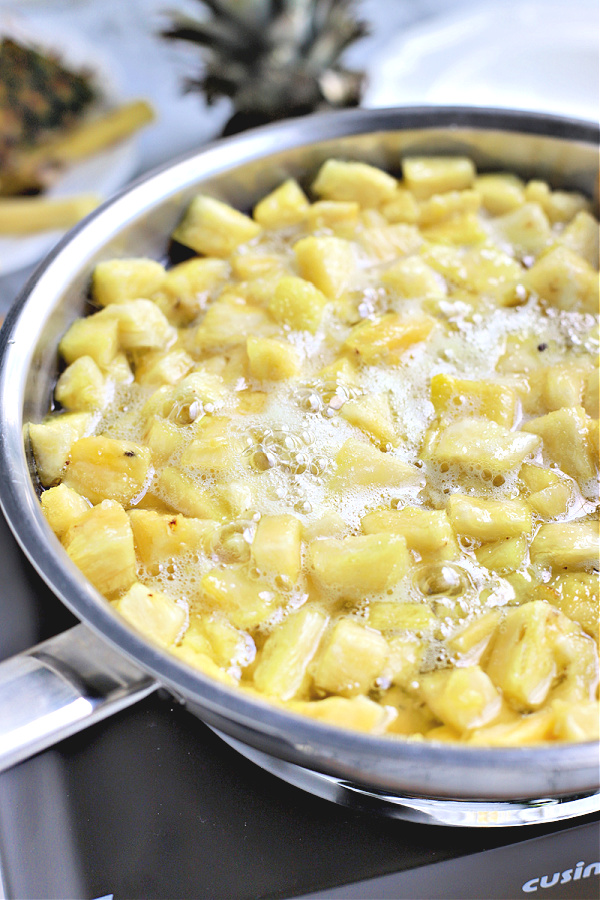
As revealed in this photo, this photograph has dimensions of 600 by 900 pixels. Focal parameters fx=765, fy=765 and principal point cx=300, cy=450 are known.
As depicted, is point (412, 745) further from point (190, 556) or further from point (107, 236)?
point (107, 236)

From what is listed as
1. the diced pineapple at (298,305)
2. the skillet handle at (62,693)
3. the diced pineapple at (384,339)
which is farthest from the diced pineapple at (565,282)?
the skillet handle at (62,693)

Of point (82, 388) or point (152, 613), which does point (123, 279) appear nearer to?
point (82, 388)

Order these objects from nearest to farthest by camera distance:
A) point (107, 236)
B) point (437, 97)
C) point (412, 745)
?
point (412, 745) < point (107, 236) < point (437, 97)

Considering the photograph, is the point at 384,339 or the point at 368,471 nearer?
the point at 368,471

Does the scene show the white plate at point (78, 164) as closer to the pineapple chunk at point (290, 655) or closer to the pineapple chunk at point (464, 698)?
the pineapple chunk at point (290, 655)

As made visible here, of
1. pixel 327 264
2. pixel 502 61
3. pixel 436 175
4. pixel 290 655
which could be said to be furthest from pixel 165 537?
pixel 502 61

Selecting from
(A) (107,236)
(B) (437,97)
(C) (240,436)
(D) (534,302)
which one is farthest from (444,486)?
(B) (437,97)

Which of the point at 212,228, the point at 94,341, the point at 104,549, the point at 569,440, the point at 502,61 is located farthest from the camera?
the point at 502,61

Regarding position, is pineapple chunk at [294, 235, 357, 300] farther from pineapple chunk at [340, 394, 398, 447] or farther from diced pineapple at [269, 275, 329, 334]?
pineapple chunk at [340, 394, 398, 447]
